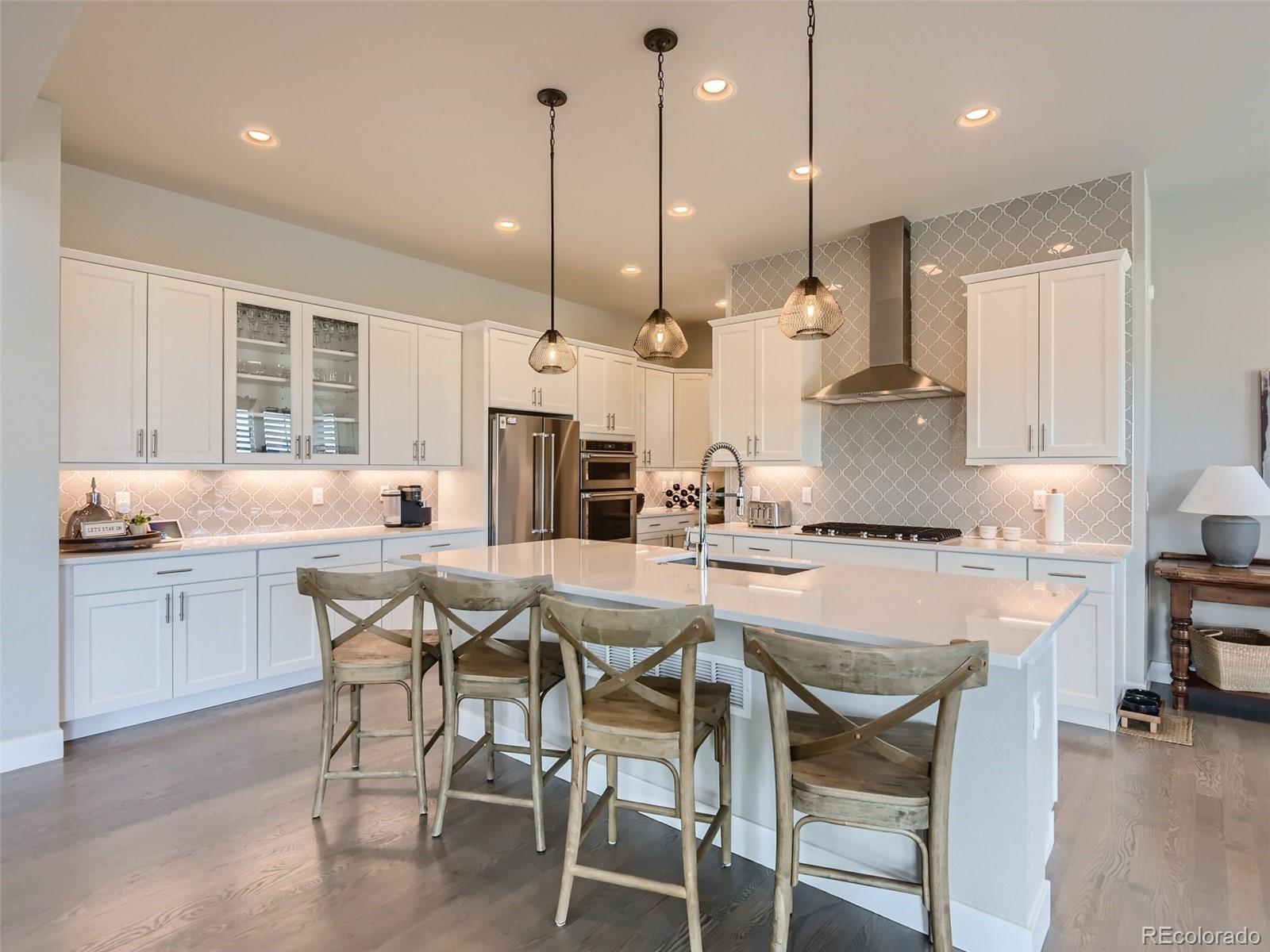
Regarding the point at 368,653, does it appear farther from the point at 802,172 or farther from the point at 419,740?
the point at 802,172

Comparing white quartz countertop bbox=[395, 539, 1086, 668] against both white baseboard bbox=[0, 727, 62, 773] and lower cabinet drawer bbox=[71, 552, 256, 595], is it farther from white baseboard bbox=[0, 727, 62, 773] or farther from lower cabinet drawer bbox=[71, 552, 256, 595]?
white baseboard bbox=[0, 727, 62, 773]

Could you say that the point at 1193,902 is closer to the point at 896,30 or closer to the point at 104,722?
the point at 896,30

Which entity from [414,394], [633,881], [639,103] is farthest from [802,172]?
[633,881]

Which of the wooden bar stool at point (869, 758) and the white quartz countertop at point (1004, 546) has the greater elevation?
the white quartz countertop at point (1004, 546)

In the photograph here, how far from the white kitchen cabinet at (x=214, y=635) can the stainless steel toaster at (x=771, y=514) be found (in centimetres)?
333

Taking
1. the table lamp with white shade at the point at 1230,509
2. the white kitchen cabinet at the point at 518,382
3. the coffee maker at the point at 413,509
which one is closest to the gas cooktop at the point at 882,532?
the table lamp with white shade at the point at 1230,509

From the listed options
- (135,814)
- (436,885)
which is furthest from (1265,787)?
(135,814)

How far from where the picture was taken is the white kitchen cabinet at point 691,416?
687cm

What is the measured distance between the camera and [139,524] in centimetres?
360

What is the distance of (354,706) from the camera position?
2918 millimetres

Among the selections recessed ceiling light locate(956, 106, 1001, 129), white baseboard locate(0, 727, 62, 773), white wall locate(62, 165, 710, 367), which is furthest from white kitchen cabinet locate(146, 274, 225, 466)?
recessed ceiling light locate(956, 106, 1001, 129)

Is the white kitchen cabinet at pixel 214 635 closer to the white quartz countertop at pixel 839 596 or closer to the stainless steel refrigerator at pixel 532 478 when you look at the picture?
the white quartz countertop at pixel 839 596

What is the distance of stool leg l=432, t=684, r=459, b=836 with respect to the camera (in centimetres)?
237

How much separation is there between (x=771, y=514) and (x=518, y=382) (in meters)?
2.21
